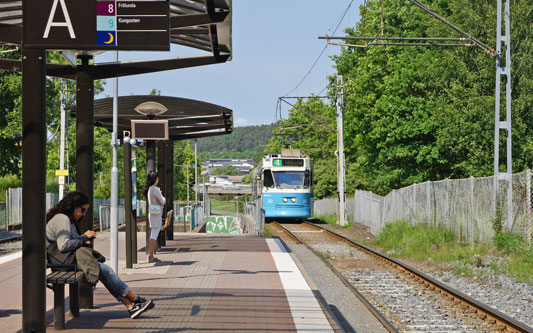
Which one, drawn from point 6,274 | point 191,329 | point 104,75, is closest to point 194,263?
Answer: point 6,274

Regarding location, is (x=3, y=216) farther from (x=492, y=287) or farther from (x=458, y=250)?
(x=492, y=287)

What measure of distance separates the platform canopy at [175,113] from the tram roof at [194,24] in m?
2.61

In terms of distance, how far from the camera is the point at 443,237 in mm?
21812

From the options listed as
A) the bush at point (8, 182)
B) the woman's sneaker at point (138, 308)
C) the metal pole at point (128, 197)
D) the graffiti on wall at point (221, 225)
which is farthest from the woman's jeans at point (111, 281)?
the bush at point (8, 182)

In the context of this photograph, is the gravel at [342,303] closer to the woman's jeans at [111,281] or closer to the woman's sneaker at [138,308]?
the woman's sneaker at [138,308]

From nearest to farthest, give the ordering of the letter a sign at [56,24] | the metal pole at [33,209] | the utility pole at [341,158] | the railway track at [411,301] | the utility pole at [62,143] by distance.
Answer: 1. the metal pole at [33,209]
2. the letter a sign at [56,24]
3. the railway track at [411,301]
4. the utility pole at [62,143]
5. the utility pole at [341,158]

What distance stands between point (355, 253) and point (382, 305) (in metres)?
9.72

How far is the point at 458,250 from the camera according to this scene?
18953 millimetres

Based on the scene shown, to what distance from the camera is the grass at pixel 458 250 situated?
15.5 metres

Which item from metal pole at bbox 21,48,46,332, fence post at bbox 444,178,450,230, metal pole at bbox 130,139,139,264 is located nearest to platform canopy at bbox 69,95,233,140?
metal pole at bbox 130,139,139,264

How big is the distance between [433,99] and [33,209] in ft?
99.6

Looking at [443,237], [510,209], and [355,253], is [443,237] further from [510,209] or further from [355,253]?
[510,209]

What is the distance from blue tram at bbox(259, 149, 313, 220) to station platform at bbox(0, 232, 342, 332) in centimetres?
Answer: 2028

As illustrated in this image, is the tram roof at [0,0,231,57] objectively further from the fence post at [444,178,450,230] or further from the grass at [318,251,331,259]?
the fence post at [444,178,450,230]
